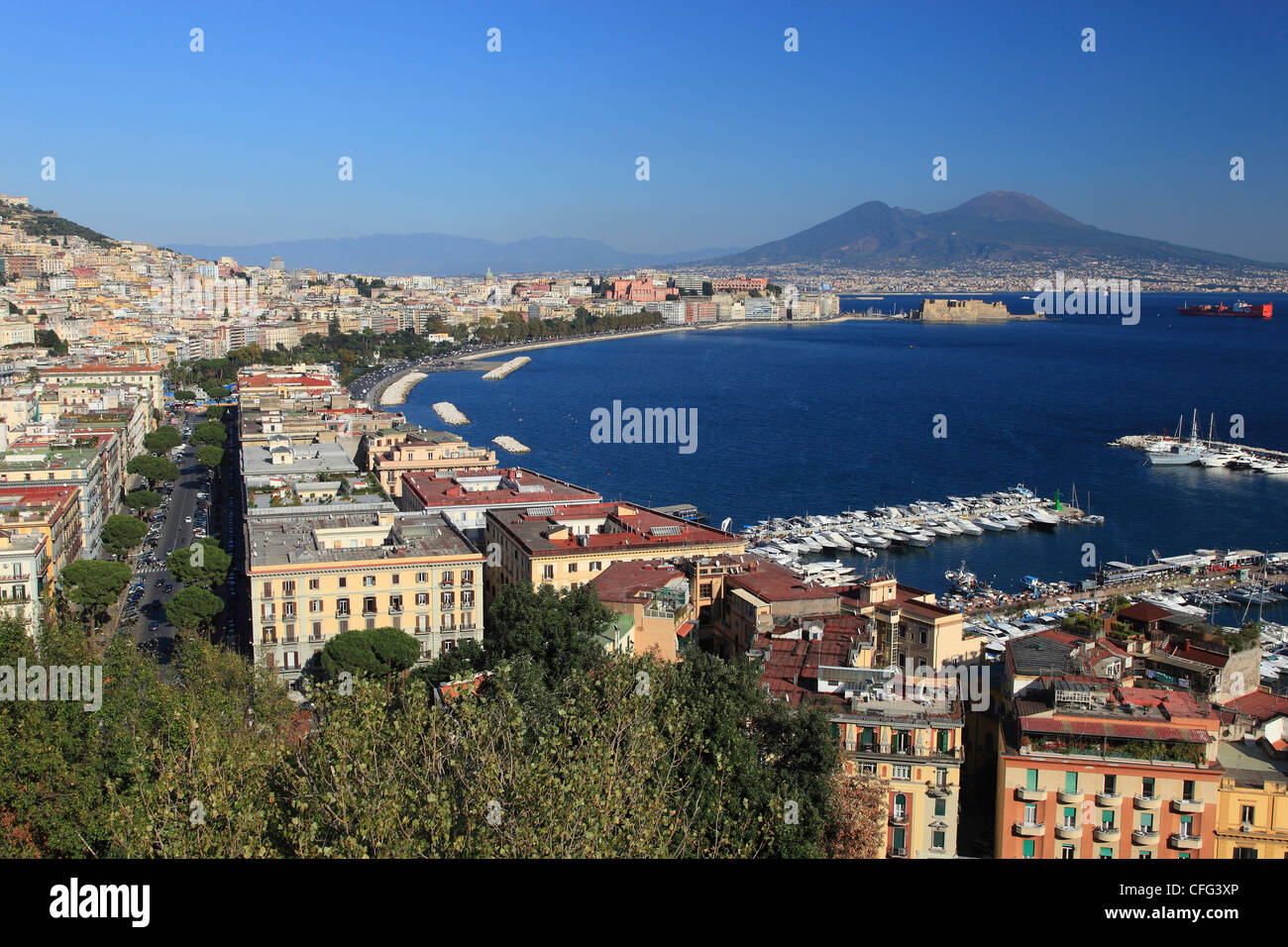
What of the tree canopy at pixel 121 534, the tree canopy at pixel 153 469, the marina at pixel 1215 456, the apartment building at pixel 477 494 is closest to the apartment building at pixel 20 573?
the tree canopy at pixel 121 534

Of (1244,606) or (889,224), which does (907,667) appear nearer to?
(1244,606)

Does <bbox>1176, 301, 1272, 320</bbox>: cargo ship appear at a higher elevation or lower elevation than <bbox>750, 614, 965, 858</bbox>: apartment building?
higher

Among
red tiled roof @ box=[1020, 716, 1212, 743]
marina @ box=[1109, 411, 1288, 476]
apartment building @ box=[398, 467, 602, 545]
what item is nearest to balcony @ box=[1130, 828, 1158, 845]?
red tiled roof @ box=[1020, 716, 1212, 743]

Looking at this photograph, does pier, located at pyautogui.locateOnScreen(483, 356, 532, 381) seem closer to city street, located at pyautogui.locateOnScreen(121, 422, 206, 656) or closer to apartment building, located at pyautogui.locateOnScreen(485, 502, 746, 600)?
city street, located at pyautogui.locateOnScreen(121, 422, 206, 656)

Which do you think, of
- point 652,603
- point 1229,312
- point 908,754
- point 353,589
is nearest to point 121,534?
point 353,589

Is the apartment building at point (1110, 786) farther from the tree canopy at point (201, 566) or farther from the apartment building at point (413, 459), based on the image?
the apartment building at point (413, 459)
